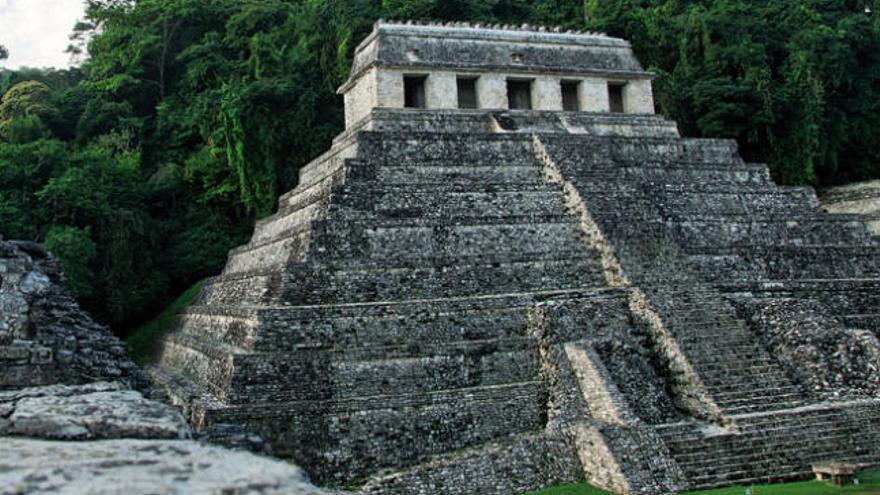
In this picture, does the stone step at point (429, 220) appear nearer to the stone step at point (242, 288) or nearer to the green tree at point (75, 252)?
the stone step at point (242, 288)

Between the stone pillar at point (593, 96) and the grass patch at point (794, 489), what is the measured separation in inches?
503

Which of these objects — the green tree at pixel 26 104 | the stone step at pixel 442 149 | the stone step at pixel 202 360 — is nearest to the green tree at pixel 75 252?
the stone step at pixel 202 360

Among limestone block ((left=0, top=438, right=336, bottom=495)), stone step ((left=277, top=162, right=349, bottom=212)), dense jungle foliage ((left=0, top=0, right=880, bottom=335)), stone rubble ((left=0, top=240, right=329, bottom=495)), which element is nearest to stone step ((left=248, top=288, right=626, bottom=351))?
stone rubble ((left=0, top=240, right=329, bottom=495))

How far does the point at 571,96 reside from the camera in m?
20.8

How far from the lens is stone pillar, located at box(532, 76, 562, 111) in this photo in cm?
2000

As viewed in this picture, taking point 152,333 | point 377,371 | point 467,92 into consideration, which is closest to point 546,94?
point 467,92

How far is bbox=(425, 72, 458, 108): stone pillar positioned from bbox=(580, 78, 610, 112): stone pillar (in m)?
3.78

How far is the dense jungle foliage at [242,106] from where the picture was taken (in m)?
20.8

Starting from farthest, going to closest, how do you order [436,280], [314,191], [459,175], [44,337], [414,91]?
[414,91], [314,191], [459,175], [436,280], [44,337]

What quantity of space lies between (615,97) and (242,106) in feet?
37.2

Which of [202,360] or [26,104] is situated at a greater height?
[26,104]

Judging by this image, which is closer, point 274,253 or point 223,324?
point 223,324

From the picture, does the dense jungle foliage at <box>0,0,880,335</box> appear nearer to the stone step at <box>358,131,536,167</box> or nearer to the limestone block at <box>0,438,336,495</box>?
the stone step at <box>358,131,536,167</box>

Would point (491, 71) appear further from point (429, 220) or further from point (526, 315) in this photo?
point (526, 315)
